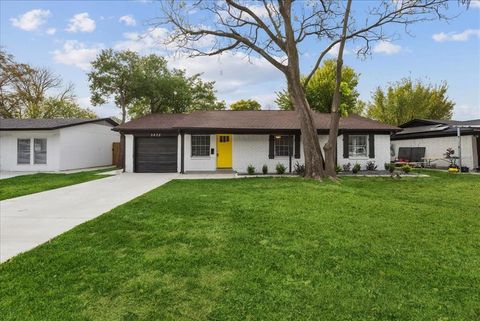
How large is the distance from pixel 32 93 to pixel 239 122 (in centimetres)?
2983

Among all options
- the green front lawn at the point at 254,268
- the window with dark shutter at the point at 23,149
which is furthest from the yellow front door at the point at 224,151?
the window with dark shutter at the point at 23,149

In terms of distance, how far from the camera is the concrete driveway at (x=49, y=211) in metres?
4.51

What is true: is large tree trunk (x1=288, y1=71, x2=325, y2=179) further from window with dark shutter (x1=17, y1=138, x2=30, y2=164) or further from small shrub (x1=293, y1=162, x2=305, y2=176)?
window with dark shutter (x1=17, y1=138, x2=30, y2=164)

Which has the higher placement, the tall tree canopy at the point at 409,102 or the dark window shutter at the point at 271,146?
the tall tree canopy at the point at 409,102

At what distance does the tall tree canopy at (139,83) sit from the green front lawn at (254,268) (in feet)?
71.4

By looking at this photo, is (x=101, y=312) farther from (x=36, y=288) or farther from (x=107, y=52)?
(x=107, y=52)

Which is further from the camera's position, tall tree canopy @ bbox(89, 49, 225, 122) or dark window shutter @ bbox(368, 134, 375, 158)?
tall tree canopy @ bbox(89, 49, 225, 122)

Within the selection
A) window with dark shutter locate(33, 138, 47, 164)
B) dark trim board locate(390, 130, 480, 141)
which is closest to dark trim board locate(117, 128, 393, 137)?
dark trim board locate(390, 130, 480, 141)

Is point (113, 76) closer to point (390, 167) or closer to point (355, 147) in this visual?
point (355, 147)

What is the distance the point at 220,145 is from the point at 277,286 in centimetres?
1310

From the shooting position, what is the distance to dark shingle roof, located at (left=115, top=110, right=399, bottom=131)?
49.5 ft

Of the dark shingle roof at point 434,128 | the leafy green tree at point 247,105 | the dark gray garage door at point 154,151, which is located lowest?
the dark gray garage door at point 154,151

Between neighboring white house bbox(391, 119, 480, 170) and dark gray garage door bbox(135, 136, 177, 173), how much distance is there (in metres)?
14.7

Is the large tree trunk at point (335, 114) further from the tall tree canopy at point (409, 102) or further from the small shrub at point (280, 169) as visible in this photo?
the tall tree canopy at point (409, 102)
